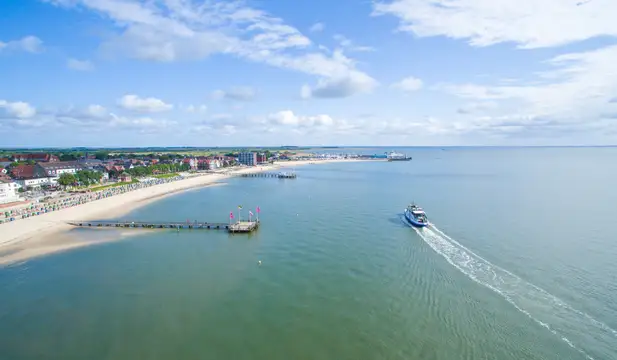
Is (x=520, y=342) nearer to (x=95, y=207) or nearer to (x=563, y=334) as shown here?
(x=563, y=334)

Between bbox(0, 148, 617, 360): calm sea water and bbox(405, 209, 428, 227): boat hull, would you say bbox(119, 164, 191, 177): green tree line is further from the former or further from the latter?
bbox(405, 209, 428, 227): boat hull

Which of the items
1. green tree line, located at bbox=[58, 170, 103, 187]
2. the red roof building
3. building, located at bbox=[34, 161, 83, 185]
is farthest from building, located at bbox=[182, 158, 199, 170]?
the red roof building

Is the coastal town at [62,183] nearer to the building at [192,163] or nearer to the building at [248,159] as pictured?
the building at [192,163]

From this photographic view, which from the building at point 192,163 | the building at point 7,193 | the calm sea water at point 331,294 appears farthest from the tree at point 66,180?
the building at point 192,163

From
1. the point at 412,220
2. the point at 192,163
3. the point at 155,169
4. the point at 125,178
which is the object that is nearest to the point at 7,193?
the point at 125,178

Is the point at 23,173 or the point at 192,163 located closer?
the point at 23,173

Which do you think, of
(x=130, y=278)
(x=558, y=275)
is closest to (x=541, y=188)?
(x=558, y=275)

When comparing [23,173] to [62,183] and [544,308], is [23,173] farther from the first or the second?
[544,308]
